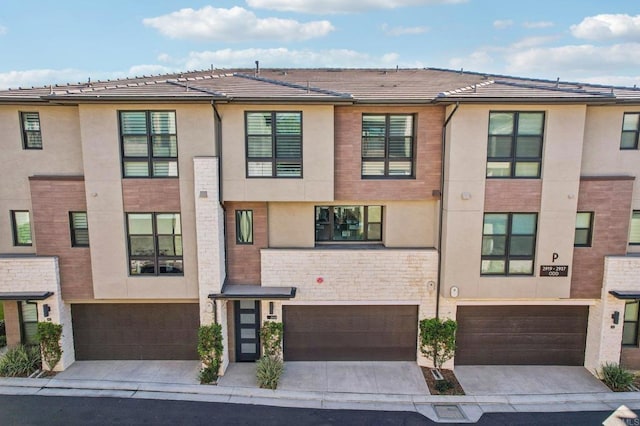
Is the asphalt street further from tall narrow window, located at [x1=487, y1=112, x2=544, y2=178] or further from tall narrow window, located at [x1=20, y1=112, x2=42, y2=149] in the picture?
tall narrow window, located at [x1=20, y1=112, x2=42, y2=149]

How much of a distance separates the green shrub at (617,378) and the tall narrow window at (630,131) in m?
6.16

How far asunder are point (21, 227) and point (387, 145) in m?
10.8

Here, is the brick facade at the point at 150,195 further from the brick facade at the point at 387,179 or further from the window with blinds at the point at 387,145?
the window with blinds at the point at 387,145

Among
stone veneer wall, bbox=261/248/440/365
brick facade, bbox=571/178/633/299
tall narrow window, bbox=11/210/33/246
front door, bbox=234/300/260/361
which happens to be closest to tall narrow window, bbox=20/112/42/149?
tall narrow window, bbox=11/210/33/246

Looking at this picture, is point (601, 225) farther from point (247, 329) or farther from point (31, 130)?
point (31, 130)

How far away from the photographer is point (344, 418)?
30.0 feet

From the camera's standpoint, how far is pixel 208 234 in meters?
10.2

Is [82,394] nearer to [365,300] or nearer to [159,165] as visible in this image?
[159,165]

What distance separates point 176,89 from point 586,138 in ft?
37.2

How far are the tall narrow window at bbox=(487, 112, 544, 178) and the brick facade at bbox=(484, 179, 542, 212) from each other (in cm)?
22

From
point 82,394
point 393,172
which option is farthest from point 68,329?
point 393,172

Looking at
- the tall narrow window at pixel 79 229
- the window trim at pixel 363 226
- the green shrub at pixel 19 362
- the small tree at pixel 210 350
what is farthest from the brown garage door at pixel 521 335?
the green shrub at pixel 19 362

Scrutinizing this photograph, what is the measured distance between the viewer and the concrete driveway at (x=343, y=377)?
1027 cm

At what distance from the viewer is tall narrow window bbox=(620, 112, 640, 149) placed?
10539mm
